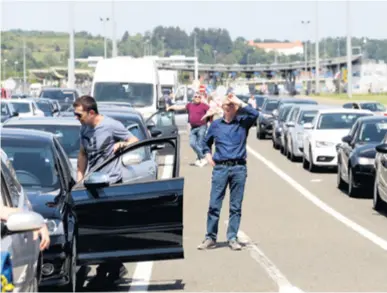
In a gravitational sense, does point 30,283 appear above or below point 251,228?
above

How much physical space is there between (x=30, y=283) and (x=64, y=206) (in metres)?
3.01

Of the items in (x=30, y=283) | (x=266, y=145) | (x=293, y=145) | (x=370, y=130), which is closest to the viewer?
(x=30, y=283)

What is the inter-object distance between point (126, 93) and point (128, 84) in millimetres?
296

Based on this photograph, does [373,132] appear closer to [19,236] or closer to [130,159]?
[130,159]

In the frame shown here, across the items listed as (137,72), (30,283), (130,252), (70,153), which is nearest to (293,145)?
(137,72)

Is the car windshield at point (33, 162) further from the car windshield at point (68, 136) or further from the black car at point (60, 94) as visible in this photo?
the black car at point (60, 94)

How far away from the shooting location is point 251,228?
16.2 m

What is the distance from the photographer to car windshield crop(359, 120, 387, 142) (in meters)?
22.0

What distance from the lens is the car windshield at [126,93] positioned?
3547 centimetres

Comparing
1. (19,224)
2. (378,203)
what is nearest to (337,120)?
(378,203)

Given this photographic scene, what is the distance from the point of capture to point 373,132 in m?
22.3

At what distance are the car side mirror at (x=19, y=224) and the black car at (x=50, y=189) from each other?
9.89ft

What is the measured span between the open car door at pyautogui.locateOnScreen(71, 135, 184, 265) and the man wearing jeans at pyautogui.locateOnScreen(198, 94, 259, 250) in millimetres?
3258

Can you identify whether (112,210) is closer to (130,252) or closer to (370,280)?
(130,252)
